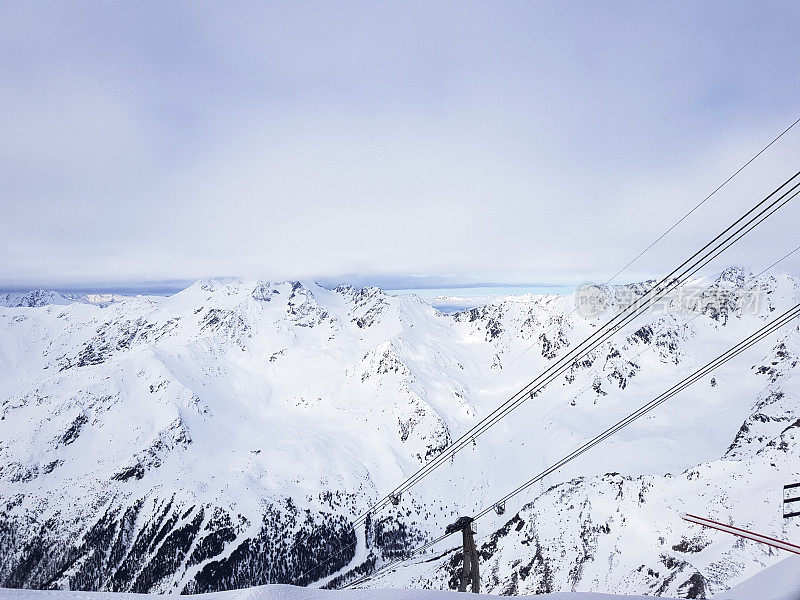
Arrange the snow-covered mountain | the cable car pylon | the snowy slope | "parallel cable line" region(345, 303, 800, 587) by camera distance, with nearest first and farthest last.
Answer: the snowy slope, "parallel cable line" region(345, 303, 800, 587), the cable car pylon, the snow-covered mountain

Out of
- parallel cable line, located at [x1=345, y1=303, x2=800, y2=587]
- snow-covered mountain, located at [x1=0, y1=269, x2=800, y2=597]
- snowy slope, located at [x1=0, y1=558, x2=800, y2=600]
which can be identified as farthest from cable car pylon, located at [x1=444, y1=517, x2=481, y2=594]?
snow-covered mountain, located at [x1=0, y1=269, x2=800, y2=597]

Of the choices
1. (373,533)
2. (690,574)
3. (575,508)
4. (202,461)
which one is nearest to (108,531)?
(202,461)

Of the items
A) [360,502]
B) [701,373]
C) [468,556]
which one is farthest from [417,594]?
[360,502]

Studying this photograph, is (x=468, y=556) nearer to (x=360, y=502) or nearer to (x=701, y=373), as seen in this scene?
(x=701, y=373)

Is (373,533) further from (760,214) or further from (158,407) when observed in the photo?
(760,214)

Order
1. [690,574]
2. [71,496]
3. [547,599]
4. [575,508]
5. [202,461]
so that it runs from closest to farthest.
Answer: [547,599]
[690,574]
[575,508]
[71,496]
[202,461]

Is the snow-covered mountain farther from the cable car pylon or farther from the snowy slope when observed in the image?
the snowy slope

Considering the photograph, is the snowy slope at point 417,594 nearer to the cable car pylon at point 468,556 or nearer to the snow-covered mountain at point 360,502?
the cable car pylon at point 468,556

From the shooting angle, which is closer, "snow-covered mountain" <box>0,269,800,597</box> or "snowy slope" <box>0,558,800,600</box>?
"snowy slope" <box>0,558,800,600</box>

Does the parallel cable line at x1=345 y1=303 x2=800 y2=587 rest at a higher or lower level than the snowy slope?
higher

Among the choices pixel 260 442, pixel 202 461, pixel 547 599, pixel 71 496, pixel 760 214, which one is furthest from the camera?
pixel 260 442

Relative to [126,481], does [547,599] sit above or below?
below
